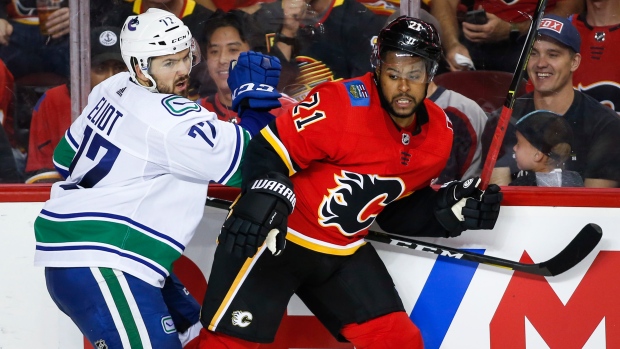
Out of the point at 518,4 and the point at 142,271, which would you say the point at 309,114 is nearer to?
the point at 142,271

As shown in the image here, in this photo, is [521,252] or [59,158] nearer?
[59,158]

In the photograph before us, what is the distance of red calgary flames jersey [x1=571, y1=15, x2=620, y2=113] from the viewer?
9.93 ft

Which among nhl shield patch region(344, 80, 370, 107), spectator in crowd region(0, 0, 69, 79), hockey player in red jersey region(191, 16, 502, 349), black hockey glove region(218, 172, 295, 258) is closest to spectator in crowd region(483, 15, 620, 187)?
hockey player in red jersey region(191, 16, 502, 349)

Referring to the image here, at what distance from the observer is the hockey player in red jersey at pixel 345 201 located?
2309mm

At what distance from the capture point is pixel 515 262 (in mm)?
2748

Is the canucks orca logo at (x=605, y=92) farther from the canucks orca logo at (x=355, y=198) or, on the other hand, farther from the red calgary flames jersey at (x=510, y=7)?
the canucks orca logo at (x=355, y=198)

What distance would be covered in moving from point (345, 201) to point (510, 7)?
3.88 ft

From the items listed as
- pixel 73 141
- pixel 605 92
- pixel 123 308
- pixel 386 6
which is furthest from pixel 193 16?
pixel 605 92

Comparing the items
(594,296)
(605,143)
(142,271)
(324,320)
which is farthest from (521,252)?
(142,271)

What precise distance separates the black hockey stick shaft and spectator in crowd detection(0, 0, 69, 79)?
50.7 inches

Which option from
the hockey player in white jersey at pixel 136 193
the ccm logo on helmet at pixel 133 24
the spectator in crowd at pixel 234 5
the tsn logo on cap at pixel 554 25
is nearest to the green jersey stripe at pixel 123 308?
the hockey player in white jersey at pixel 136 193

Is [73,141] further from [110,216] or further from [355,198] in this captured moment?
[355,198]

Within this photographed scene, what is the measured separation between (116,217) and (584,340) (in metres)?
1.59

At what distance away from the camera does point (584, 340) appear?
110 inches
